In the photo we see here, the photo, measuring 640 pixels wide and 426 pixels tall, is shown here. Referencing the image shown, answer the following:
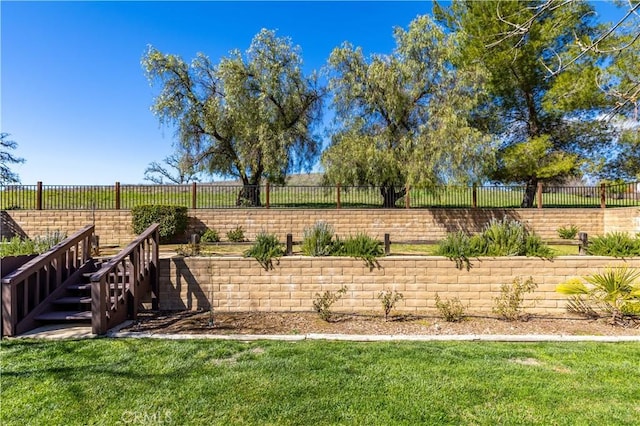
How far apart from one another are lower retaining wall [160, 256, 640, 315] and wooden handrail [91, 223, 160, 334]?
234 mm

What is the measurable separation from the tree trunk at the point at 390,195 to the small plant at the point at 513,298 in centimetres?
790

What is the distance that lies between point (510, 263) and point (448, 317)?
5.36 feet

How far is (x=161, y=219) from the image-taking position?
11.6 m

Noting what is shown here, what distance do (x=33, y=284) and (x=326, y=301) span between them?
458 centimetres

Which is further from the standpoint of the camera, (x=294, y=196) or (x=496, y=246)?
(x=294, y=196)

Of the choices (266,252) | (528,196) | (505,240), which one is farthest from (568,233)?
(266,252)

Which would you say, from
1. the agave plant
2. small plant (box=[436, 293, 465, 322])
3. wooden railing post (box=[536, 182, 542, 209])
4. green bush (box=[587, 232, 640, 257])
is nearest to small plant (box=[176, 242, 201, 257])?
small plant (box=[436, 293, 465, 322])

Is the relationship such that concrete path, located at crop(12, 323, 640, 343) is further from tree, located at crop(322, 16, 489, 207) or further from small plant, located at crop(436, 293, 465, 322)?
tree, located at crop(322, 16, 489, 207)

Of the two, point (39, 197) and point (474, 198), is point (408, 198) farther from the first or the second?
point (39, 197)

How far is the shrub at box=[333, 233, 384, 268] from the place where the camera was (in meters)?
6.19

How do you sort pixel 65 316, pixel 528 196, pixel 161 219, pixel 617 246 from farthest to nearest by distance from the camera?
pixel 528 196
pixel 161 219
pixel 617 246
pixel 65 316

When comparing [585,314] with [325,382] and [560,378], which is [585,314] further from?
[325,382]

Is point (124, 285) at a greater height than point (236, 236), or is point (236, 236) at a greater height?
point (236, 236)

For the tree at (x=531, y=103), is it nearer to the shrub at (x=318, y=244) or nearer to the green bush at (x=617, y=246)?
the green bush at (x=617, y=246)
